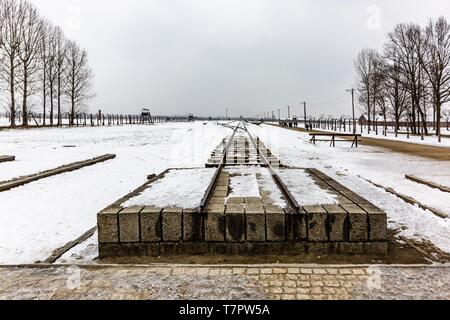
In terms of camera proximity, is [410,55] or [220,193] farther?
[410,55]

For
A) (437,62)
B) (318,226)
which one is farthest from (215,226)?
(437,62)

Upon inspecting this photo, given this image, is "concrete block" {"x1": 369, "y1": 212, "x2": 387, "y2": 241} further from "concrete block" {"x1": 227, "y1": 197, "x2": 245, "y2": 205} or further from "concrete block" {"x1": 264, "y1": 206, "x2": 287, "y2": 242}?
"concrete block" {"x1": 227, "y1": 197, "x2": 245, "y2": 205}

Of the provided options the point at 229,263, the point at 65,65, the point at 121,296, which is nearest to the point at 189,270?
the point at 229,263

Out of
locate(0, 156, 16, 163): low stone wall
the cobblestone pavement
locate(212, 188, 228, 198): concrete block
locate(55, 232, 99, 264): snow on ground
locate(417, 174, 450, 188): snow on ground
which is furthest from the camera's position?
locate(0, 156, 16, 163): low stone wall

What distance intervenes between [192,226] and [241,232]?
574 millimetres

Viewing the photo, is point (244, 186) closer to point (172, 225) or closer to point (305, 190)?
point (305, 190)

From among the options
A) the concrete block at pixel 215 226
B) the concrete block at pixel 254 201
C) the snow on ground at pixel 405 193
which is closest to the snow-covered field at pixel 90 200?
the snow on ground at pixel 405 193

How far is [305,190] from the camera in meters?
5.73

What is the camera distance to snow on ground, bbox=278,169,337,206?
4.87 m

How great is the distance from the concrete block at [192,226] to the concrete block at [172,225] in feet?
0.19

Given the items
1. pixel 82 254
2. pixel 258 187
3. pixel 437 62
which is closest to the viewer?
pixel 82 254

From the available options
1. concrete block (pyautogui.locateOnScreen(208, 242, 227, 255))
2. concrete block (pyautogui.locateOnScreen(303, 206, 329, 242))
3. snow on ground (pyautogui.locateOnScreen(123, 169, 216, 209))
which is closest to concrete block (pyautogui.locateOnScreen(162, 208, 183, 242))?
snow on ground (pyautogui.locateOnScreen(123, 169, 216, 209))

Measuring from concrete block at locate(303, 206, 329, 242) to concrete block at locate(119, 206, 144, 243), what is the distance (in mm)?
1985
